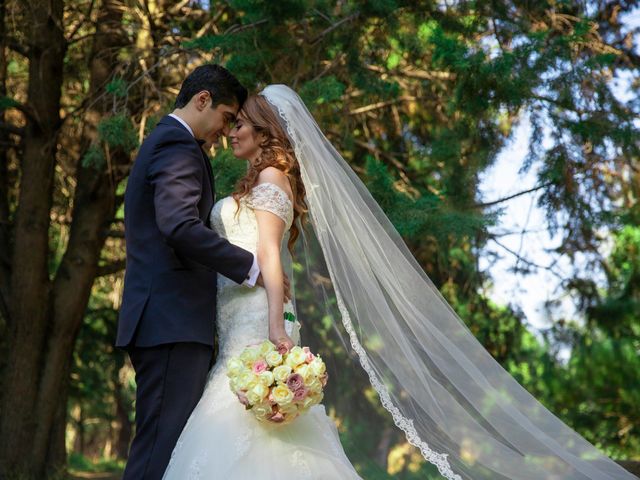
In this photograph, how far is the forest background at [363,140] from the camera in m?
5.62

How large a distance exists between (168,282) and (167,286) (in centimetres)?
2

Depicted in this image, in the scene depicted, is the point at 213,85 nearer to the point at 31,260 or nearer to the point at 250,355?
the point at 250,355

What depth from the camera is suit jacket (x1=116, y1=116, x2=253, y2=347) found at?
3363 mm

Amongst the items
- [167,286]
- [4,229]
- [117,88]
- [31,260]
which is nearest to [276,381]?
[167,286]

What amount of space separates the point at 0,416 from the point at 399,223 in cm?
447

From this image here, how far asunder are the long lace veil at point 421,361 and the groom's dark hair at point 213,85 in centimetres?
17

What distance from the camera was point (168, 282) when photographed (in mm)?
3479

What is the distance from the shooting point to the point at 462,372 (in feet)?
12.1

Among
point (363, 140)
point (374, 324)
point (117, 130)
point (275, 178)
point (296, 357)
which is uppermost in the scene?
point (363, 140)

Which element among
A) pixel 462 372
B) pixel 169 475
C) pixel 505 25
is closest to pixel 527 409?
pixel 462 372

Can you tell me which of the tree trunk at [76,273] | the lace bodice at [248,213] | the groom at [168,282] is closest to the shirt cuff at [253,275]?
the groom at [168,282]

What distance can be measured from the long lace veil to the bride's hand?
347 mm

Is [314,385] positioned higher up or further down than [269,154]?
further down

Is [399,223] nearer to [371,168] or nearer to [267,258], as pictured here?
[371,168]
